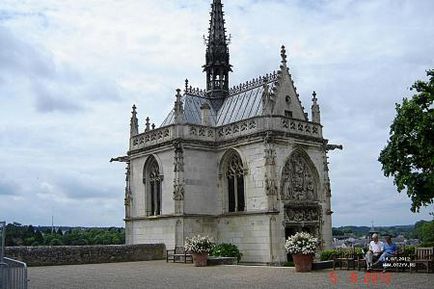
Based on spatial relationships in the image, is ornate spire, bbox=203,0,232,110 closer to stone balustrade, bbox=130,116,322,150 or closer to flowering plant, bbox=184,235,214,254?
stone balustrade, bbox=130,116,322,150

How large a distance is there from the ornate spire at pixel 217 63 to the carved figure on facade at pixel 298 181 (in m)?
8.01

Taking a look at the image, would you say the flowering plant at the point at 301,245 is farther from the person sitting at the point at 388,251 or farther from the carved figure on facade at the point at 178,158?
the carved figure on facade at the point at 178,158

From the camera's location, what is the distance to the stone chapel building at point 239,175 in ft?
101

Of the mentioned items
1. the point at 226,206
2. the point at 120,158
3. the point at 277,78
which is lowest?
the point at 226,206

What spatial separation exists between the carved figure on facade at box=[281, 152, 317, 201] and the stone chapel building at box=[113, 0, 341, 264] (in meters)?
0.06

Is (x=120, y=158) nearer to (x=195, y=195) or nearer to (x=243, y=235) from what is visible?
(x=195, y=195)

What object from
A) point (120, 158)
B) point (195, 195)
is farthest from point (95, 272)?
point (120, 158)

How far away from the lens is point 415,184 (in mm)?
21062

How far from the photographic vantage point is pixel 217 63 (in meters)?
39.0

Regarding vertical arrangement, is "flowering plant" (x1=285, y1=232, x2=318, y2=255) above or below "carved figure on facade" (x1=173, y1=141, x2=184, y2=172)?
below

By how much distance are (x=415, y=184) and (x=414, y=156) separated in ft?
3.50

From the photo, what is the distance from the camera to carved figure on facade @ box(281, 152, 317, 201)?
31484 mm

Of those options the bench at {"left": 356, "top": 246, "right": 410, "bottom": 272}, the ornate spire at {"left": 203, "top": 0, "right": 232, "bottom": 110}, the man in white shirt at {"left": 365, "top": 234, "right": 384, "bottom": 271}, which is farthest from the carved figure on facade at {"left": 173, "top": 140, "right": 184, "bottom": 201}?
the man in white shirt at {"left": 365, "top": 234, "right": 384, "bottom": 271}

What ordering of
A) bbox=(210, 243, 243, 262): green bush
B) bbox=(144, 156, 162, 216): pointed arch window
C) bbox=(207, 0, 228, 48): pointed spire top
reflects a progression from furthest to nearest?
bbox=(207, 0, 228, 48): pointed spire top
bbox=(144, 156, 162, 216): pointed arch window
bbox=(210, 243, 243, 262): green bush
